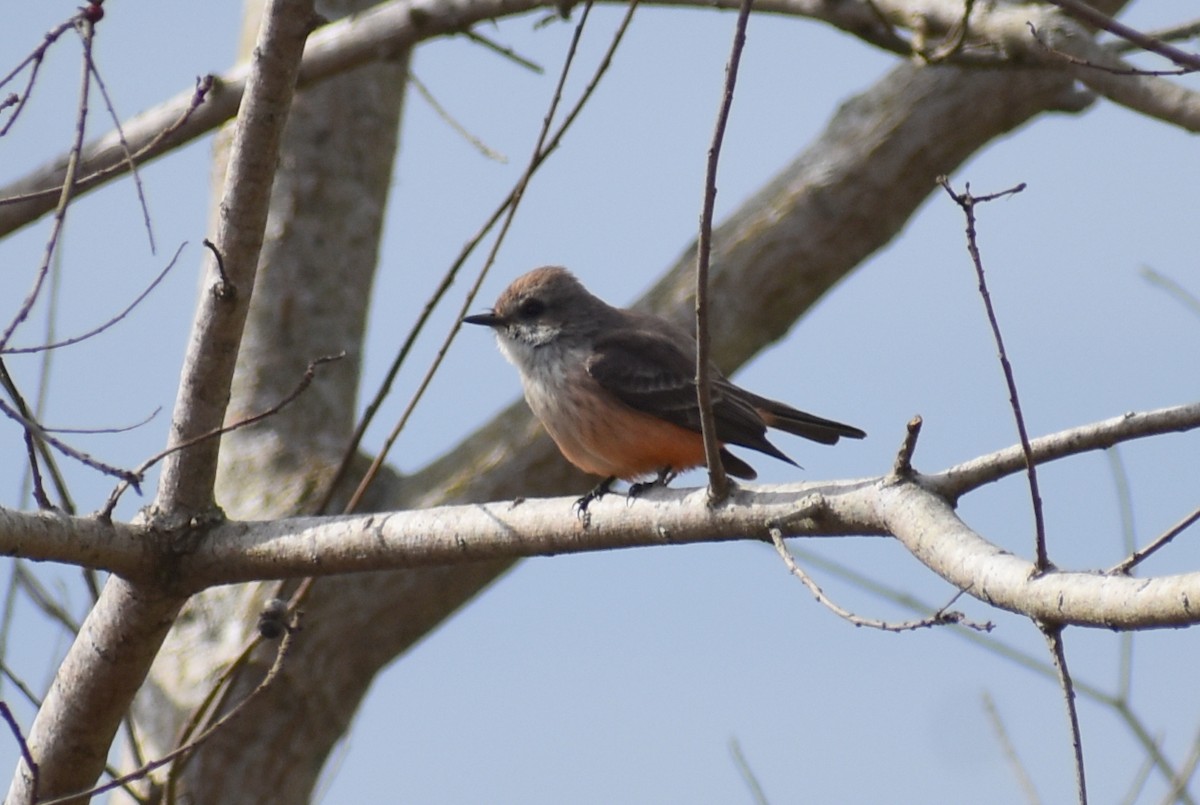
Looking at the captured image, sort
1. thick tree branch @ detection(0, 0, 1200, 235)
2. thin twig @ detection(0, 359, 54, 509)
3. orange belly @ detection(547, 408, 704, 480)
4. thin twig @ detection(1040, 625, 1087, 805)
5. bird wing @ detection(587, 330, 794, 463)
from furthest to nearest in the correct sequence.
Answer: bird wing @ detection(587, 330, 794, 463) → orange belly @ detection(547, 408, 704, 480) → thick tree branch @ detection(0, 0, 1200, 235) → thin twig @ detection(0, 359, 54, 509) → thin twig @ detection(1040, 625, 1087, 805)

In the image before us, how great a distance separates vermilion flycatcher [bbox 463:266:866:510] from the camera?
20.5ft

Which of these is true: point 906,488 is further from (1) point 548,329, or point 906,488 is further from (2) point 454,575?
(2) point 454,575

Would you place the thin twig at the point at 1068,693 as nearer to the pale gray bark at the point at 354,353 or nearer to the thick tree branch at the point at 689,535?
the thick tree branch at the point at 689,535

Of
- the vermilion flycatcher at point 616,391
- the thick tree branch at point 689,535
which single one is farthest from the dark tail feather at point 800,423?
the thick tree branch at point 689,535

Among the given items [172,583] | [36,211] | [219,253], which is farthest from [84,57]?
[36,211]

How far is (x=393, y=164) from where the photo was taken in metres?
9.54

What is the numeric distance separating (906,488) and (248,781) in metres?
5.09

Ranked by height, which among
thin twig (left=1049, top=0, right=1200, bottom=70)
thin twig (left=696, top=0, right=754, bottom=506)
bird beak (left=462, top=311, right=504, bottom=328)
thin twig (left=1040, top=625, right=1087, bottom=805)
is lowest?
thin twig (left=1040, top=625, right=1087, bottom=805)

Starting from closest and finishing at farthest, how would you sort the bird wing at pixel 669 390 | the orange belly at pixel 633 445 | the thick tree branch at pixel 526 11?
the thick tree branch at pixel 526 11 → the orange belly at pixel 633 445 → the bird wing at pixel 669 390

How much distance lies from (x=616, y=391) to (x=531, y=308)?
40.3 inches

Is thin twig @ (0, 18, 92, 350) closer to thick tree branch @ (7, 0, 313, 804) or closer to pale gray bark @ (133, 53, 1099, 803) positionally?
thick tree branch @ (7, 0, 313, 804)

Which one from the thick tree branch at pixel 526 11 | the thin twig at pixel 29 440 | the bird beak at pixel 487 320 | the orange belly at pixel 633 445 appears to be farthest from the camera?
the bird beak at pixel 487 320

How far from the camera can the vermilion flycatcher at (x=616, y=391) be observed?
625cm

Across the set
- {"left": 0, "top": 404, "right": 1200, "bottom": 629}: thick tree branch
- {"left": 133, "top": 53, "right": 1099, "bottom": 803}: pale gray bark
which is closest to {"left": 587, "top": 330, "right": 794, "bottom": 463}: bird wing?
{"left": 133, "top": 53, "right": 1099, "bottom": 803}: pale gray bark
